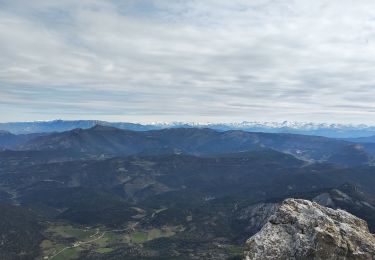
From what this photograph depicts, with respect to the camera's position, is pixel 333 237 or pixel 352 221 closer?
pixel 333 237

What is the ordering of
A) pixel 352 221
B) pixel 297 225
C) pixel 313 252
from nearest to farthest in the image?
pixel 313 252 < pixel 297 225 < pixel 352 221

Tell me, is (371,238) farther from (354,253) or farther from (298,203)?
(298,203)

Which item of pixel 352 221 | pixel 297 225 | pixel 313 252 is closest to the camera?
pixel 313 252

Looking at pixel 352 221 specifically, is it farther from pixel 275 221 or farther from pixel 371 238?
pixel 275 221

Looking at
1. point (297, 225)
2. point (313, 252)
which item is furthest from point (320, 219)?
point (313, 252)

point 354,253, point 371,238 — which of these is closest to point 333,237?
point 354,253

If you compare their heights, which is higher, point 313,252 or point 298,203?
point 298,203
